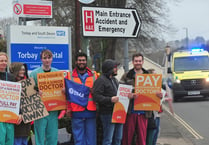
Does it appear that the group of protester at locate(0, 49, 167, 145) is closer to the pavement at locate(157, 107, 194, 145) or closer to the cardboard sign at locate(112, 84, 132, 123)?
the cardboard sign at locate(112, 84, 132, 123)

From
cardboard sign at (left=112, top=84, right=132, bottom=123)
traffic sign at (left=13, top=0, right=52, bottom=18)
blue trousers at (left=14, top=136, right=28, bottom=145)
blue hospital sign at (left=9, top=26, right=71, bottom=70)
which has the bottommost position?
blue trousers at (left=14, top=136, right=28, bottom=145)

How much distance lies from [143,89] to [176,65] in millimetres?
13712

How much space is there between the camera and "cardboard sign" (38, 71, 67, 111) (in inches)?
217

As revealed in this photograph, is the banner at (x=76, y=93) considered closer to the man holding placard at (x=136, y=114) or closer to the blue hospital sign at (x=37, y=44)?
the man holding placard at (x=136, y=114)

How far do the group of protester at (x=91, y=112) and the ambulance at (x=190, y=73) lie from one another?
12.9 m

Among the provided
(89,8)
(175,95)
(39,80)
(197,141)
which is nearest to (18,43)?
(89,8)

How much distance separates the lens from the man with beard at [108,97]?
18.5ft

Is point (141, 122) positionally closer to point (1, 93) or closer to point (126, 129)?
point (126, 129)

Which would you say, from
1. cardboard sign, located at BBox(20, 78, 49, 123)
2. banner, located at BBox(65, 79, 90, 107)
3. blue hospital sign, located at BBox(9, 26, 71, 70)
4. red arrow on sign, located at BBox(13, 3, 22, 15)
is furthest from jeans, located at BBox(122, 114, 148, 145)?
red arrow on sign, located at BBox(13, 3, 22, 15)

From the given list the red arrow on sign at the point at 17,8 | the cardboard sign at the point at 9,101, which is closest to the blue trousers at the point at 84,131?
the cardboard sign at the point at 9,101

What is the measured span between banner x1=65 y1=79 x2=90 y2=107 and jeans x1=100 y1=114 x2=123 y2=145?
43cm

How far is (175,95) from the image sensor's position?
749 inches

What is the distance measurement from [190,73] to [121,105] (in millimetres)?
13685

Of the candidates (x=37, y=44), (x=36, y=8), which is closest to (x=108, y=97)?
(x=37, y=44)
